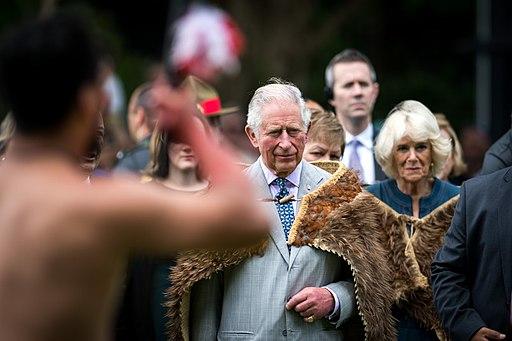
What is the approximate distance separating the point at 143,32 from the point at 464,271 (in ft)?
62.8

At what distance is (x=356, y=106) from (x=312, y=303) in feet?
8.68

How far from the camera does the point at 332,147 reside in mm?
7359

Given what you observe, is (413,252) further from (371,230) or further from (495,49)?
(495,49)

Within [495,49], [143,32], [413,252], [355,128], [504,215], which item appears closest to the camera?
[504,215]

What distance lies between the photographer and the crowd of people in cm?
363

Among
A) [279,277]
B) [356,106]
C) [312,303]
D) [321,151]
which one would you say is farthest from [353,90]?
[312,303]

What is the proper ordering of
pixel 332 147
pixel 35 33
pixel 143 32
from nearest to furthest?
pixel 35 33
pixel 332 147
pixel 143 32

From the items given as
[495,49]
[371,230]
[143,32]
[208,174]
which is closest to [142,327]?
[371,230]

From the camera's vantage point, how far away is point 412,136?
700 centimetres

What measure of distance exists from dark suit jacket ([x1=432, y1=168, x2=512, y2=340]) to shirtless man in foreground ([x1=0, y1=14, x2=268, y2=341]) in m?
2.59

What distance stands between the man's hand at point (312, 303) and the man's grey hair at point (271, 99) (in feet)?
2.81

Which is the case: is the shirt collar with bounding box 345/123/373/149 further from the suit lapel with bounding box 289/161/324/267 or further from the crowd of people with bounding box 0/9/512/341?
the suit lapel with bounding box 289/161/324/267

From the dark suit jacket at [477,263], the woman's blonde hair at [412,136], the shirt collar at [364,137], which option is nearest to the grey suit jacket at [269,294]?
the dark suit jacket at [477,263]

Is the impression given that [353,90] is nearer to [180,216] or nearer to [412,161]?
[412,161]
